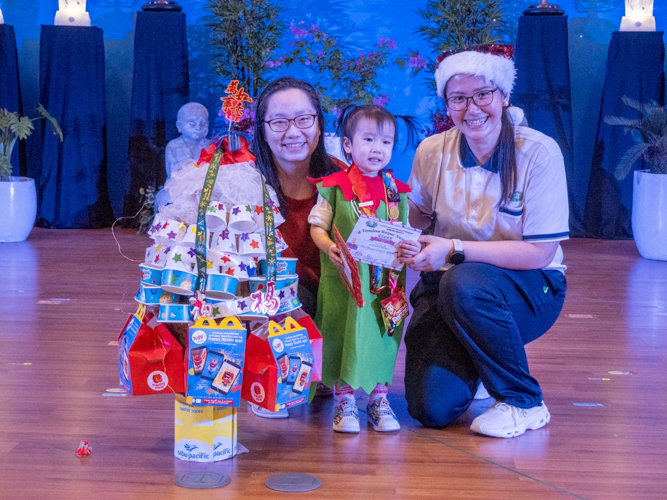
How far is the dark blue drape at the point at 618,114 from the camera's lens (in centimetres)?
589

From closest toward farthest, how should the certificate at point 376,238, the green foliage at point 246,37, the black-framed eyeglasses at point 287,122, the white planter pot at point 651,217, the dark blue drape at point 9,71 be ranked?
the certificate at point 376,238 < the black-framed eyeglasses at point 287,122 < the white planter pot at point 651,217 < the green foliage at point 246,37 < the dark blue drape at point 9,71

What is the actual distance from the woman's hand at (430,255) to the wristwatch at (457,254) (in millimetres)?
15

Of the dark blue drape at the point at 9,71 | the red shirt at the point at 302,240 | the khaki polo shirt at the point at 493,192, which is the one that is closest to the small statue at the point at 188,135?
the dark blue drape at the point at 9,71

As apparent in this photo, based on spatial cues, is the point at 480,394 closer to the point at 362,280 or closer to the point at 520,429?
the point at 520,429

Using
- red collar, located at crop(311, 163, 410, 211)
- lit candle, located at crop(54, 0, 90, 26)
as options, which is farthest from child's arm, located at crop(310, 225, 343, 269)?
lit candle, located at crop(54, 0, 90, 26)

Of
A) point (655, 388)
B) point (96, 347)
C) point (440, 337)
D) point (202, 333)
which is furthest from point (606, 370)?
point (96, 347)

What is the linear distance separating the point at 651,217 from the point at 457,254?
336 centimetres

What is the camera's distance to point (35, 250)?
16.5 ft

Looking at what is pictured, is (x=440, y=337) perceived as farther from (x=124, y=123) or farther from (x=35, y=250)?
(x=124, y=123)

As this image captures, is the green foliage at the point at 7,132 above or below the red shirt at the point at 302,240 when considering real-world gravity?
above

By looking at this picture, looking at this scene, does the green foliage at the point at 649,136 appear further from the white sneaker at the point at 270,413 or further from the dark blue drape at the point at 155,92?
Result: the white sneaker at the point at 270,413

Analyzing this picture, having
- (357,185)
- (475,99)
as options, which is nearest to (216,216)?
(357,185)

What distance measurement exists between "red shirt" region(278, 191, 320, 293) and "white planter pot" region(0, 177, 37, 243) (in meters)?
3.58

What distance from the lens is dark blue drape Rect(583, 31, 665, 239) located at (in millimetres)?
5891
